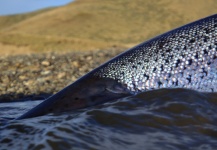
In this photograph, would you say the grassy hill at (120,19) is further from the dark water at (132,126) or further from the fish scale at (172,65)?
the dark water at (132,126)

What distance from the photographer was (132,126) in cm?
316

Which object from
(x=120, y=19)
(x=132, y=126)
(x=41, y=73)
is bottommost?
(x=132, y=126)

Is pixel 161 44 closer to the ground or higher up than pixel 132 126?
higher up

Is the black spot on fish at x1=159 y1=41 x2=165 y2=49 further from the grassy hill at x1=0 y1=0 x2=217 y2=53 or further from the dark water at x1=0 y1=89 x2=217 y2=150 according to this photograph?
the grassy hill at x1=0 y1=0 x2=217 y2=53

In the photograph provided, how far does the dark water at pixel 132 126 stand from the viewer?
285cm

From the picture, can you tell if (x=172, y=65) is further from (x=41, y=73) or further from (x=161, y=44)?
(x=41, y=73)

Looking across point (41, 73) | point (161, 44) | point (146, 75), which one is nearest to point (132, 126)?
point (146, 75)

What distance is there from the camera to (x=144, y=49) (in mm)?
3797

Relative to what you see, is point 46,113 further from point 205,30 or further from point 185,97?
point 205,30

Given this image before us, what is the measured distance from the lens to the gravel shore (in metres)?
7.52

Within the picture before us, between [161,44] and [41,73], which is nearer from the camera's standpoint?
[161,44]

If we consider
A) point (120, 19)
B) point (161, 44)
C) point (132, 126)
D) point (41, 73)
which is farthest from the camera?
point (120, 19)

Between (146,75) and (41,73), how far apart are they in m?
5.54

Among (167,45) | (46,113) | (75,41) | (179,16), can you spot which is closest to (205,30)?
(167,45)
